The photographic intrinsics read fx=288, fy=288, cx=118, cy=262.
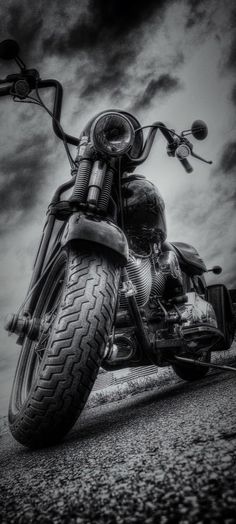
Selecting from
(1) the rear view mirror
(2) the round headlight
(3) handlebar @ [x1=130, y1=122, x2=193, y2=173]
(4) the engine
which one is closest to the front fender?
(4) the engine

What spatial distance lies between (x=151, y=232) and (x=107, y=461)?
1436 millimetres

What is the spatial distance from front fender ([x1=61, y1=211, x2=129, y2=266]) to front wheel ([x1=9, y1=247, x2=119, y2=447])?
0.08 m

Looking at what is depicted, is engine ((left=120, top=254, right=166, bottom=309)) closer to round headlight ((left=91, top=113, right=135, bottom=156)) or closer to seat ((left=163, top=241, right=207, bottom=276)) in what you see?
seat ((left=163, top=241, right=207, bottom=276))

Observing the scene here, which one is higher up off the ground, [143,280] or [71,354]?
[143,280]

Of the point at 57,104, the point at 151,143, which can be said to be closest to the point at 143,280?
the point at 151,143

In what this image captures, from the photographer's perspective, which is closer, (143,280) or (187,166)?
(143,280)

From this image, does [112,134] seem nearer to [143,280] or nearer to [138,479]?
[143,280]

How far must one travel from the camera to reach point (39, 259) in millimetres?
1801

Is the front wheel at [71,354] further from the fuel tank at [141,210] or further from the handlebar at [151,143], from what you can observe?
the handlebar at [151,143]

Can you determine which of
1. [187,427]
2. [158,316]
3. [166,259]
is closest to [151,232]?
[166,259]

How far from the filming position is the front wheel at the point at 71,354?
1.08 metres

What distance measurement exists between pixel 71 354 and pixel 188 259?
1675 millimetres

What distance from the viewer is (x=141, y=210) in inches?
75.5

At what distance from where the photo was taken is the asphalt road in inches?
18.6
